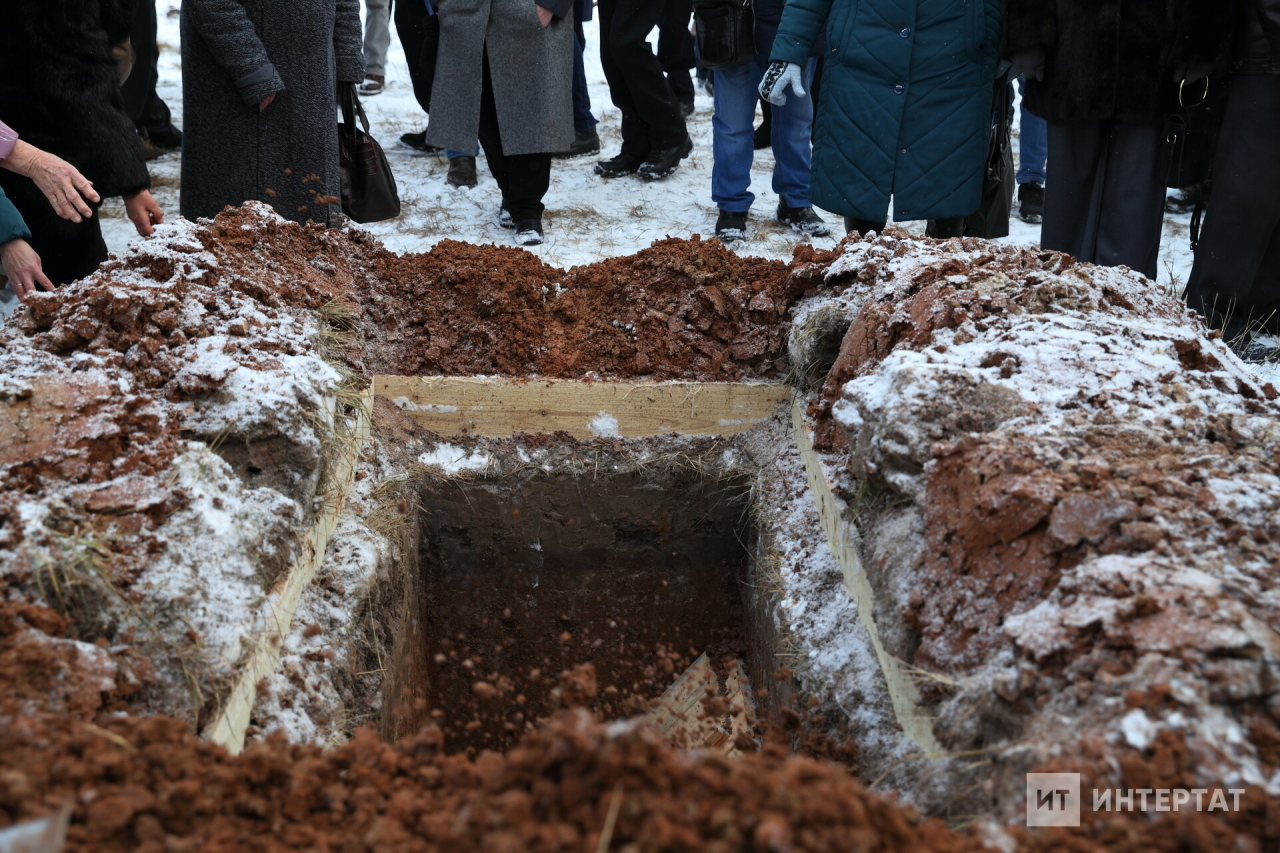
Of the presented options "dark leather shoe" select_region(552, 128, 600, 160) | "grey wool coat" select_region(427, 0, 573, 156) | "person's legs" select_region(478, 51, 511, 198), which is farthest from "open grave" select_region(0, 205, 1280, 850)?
"dark leather shoe" select_region(552, 128, 600, 160)

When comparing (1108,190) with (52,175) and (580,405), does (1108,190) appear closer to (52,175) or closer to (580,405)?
(580,405)

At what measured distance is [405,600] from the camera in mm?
2760

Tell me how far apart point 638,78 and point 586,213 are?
2.88 feet

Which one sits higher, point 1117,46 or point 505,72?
point 1117,46

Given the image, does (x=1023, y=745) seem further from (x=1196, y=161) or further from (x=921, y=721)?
(x=1196, y=161)

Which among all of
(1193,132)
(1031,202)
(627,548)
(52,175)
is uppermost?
(1193,132)

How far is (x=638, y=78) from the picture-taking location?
5.46 m

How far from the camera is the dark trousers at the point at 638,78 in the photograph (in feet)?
17.3

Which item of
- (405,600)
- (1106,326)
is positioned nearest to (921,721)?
(1106,326)

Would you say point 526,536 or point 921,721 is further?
point 526,536

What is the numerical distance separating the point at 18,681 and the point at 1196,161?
4.27 m

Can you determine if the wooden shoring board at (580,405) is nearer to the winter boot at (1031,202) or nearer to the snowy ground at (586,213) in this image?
the snowy ground at (586,213)

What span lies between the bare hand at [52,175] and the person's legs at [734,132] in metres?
3.20

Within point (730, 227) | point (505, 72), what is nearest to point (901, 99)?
point (730, 227)
